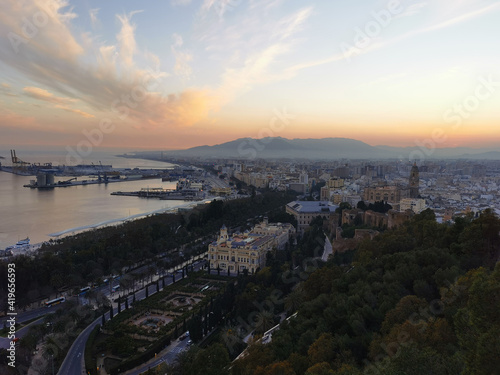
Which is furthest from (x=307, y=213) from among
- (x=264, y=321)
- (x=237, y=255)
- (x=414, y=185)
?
(x=264, y=321)

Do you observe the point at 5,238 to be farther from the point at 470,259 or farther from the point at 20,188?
the point at 20,188

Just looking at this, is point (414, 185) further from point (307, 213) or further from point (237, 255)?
point (237, 255)

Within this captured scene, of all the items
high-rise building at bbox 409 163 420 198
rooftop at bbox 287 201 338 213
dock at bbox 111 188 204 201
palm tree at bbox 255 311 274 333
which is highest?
high-rise building at bbox 409 163 420 198

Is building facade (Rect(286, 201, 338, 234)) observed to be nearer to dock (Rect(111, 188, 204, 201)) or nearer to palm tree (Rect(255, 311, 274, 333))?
palm tree (Rect(255, 311, 274, 333))

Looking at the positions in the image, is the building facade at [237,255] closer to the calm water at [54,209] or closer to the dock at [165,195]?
the calm water at [54,209]

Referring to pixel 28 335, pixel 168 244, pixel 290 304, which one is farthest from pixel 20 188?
pixel 290 304

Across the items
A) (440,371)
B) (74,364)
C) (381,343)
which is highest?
(440,371)

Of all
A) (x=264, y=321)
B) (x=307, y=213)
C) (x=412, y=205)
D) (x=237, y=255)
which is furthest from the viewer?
(x=307, y=213)

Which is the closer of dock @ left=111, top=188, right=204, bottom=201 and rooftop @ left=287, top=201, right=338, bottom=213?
rooftop @ left=287, top=201, right=338, bottom=213

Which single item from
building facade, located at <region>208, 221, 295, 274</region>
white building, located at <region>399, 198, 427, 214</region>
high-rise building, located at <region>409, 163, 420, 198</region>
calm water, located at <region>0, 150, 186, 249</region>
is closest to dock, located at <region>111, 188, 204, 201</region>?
calm water, located at <region>0, 150, 186, 249</region>

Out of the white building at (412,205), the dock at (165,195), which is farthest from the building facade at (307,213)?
the dock at (165,195)

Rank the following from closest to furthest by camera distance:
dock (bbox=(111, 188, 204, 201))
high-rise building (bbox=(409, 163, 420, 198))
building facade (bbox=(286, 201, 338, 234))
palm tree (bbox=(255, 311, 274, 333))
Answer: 1. palm tree (bbox=(255, 311, 274, 333))
2. building facade (bbox=(286, 201, 338, 234))
3. high-rise building (bbox=(409, 163, 420, 198))
4. dock (bbox=(111, 188, 204, 201))
